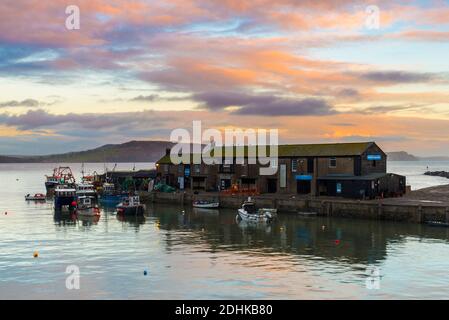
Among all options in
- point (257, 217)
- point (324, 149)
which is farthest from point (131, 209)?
point (324, 149)

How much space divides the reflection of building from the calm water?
10.6 metres

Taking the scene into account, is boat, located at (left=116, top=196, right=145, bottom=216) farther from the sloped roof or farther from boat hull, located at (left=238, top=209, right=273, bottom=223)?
the sloped roof

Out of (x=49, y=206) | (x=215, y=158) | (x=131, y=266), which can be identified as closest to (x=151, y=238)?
(x=131, y=266)

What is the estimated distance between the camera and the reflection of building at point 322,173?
8025cm

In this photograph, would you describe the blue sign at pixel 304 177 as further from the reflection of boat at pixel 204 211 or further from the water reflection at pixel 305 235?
the reflection of boat at pixel 204 211

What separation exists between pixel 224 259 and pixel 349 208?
32.0 m

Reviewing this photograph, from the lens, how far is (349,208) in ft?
240

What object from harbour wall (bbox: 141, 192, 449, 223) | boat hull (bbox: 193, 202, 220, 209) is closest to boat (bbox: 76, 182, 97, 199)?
harbour wall (bbox: 141, 192, 449, 223)

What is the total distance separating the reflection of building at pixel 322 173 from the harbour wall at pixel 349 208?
4.69m

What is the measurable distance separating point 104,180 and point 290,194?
6698 centimetres

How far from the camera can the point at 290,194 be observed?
88.3m

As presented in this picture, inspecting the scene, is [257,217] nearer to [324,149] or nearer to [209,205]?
[209,205]

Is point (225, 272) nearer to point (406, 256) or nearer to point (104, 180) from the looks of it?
point (406, 256)
